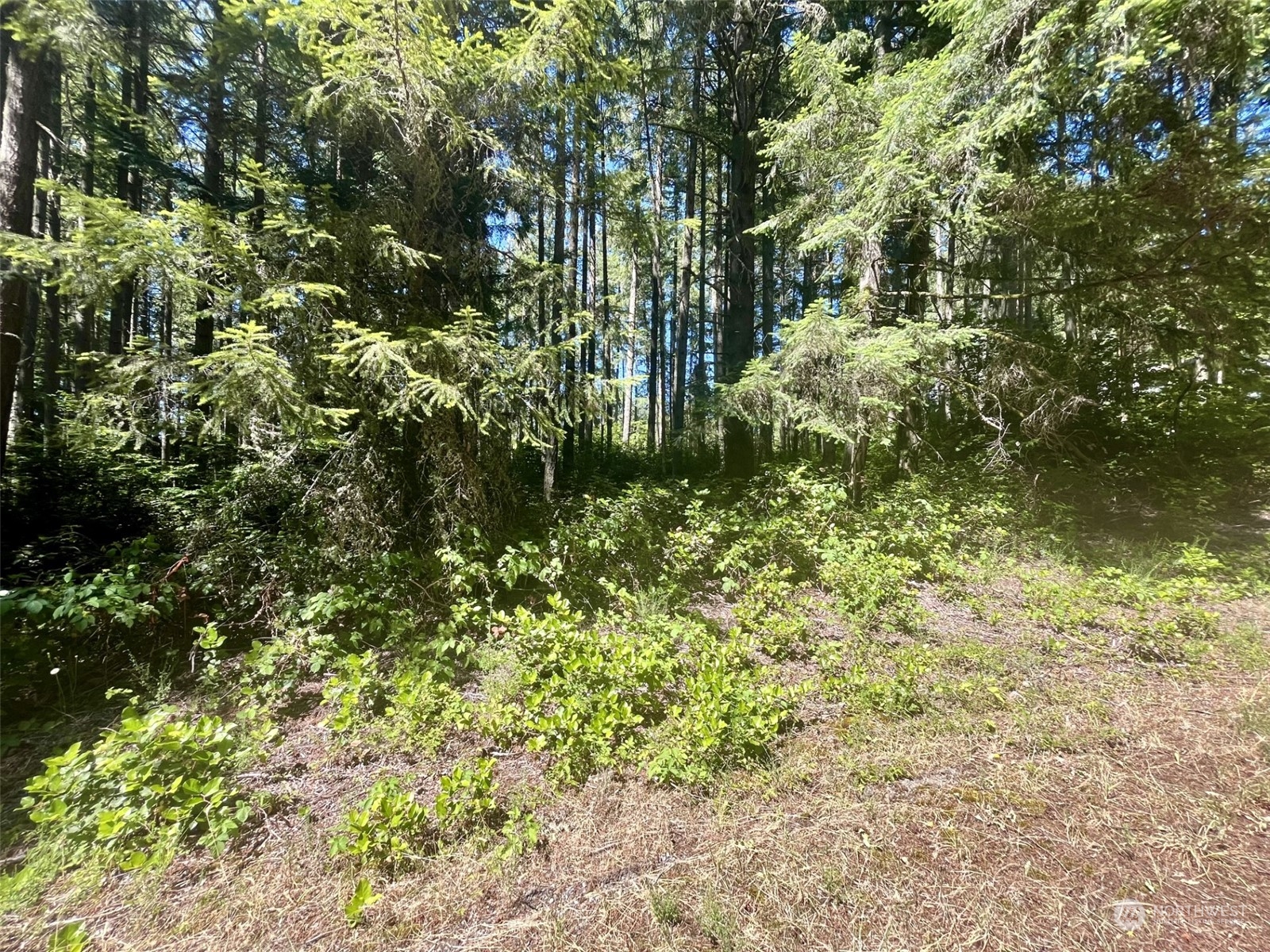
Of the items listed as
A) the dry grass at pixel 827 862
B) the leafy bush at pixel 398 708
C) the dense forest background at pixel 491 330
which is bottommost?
the dry grass at pixel 827 862

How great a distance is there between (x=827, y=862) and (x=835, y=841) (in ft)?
0.48

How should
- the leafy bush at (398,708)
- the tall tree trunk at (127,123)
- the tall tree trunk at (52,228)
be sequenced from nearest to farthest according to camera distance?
the leafy bush at (398,708) < the tall tree trunk at (127,123) < the tall tree trunk at (52,228)

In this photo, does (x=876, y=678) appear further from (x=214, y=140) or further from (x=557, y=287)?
(x=214, y=140)

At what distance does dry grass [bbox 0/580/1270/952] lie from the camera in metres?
1.96

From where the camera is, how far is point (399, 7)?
4148 mm

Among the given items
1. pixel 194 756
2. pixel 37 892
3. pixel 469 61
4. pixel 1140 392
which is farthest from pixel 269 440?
pixel 1140 392

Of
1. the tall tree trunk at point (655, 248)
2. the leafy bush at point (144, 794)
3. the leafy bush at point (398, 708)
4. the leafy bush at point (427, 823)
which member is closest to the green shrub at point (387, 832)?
the leafy bush at point (427, 823)

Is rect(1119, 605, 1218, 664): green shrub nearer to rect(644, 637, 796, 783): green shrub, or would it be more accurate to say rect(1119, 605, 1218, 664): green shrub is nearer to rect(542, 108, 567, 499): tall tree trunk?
rect(644, 637, 796, 783): green shrub

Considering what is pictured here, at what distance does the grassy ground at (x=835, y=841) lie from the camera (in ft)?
6.48

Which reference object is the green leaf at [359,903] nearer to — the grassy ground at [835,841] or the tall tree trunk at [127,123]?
the grassy ground at [835,841]

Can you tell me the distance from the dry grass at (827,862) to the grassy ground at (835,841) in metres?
0.01

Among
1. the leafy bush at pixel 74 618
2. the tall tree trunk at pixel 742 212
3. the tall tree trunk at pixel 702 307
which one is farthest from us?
the tall tree trunk at pixel 742 212

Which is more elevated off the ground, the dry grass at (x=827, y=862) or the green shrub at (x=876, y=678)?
the green shrub at (x=876, y=678)

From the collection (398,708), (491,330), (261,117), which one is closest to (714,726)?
(398,708)
